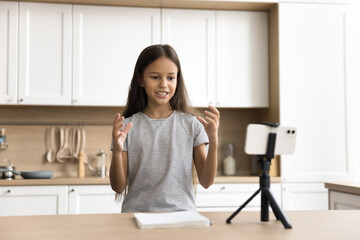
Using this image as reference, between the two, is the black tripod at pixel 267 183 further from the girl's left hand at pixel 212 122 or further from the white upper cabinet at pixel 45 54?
the white upper cabinet at pixel 45 54

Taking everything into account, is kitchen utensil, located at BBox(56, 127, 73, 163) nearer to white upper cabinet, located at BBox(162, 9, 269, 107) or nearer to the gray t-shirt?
white upper cabinet, located at BBox(162, 9, 269, 107)

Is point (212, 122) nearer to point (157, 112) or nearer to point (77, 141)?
point (157, 112)

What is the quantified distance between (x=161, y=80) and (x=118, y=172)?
0.35m

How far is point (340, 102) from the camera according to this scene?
3.36 metres

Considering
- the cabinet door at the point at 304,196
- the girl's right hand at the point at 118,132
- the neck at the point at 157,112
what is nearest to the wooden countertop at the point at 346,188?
the cabinet door at the point at 304,196

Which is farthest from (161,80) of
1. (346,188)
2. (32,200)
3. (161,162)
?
(32,200)

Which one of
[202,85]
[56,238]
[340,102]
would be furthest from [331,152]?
[56,238]

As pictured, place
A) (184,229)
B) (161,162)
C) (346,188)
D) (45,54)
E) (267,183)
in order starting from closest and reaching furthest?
(184,229)
(267,183)
(161,162)
(346,188)
(45,54)

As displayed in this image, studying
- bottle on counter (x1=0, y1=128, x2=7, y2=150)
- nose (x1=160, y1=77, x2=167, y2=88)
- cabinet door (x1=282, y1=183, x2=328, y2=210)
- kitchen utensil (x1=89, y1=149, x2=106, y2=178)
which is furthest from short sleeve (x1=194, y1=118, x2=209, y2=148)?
bottle on counter (x1=0, y1=128, x2=7, y2=150)

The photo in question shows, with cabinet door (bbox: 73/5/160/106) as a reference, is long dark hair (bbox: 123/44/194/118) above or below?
below

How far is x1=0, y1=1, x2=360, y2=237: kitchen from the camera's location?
128 inches

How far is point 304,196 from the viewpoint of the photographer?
3.27 metres

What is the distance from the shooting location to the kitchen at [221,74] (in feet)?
10.7

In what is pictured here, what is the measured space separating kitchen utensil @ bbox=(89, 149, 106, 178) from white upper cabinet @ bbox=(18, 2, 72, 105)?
0.50m
